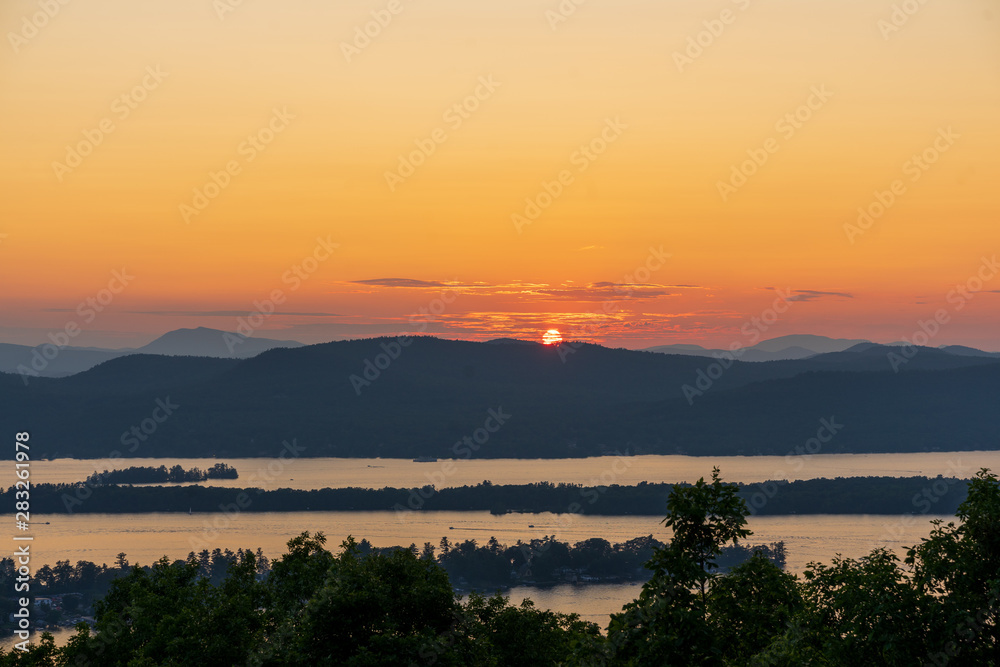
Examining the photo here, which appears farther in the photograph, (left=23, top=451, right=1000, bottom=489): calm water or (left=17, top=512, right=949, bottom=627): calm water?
(left=23, top=451, right=1000, bottom=489): calm water

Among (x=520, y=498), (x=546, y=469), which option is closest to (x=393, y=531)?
(x=520, y=498)

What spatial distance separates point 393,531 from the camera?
100938mm

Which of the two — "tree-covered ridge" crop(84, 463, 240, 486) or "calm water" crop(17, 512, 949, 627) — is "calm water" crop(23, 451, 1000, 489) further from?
"calm water" crop(17, 512, 949, 627)

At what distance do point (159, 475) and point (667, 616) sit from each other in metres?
154

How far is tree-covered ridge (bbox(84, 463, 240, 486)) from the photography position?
14300 centimetres

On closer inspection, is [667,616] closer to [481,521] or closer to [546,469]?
[481,521]

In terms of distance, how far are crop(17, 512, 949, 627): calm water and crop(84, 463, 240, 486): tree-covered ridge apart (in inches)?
1012

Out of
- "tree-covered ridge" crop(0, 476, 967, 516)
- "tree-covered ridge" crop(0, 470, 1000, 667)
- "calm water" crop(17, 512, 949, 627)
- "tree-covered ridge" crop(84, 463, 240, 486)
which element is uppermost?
"tree-covered ridge" crop(84, 463, 240, 486)

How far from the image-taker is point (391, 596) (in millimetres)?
17203

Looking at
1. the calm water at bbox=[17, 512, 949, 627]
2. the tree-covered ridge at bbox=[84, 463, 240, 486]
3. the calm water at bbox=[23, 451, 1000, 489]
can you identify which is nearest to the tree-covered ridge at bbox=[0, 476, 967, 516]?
the calm water at bbox=[17, 512, 949, 627]

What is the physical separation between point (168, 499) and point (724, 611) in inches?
4936

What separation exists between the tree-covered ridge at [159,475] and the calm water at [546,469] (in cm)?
347

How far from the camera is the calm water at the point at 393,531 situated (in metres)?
85.1

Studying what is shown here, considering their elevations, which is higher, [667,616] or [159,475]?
[159,475]
